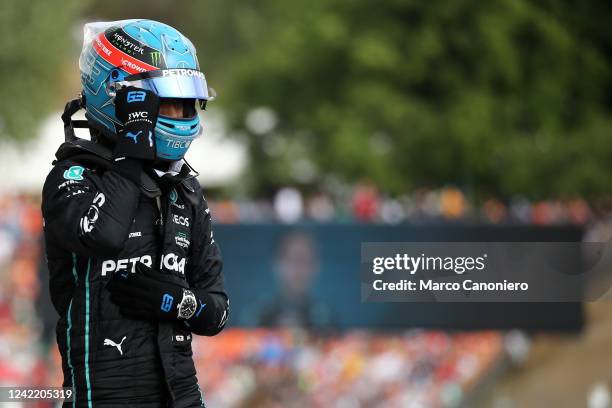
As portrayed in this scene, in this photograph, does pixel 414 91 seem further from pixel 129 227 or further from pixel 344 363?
pixel 129 227

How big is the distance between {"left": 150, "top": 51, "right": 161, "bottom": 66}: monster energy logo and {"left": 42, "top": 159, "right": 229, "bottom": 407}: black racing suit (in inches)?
13.0

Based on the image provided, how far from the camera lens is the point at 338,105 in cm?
2109

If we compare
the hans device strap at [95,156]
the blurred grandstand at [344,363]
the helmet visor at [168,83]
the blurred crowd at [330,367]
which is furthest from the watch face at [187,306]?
the blurred crowd at [330,367]

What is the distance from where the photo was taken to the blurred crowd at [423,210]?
1152 cm

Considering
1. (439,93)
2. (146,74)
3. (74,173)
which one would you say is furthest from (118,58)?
(439,93)

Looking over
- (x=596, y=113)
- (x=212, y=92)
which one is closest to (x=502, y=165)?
(x=596, y=113)

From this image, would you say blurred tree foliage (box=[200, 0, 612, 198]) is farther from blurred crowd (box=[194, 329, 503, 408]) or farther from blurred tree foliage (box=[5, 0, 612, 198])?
blurred crowd (box=[194, 329, 503, 408])

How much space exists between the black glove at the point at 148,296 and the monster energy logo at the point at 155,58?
55cm

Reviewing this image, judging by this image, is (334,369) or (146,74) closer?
(146,74)

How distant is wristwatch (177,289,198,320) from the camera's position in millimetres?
3070

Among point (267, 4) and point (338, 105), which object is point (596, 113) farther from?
point (267, 4)

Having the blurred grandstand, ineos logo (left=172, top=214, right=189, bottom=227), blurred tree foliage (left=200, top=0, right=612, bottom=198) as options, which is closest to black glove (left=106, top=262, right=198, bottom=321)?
ineos logo (left=172, top=214, right=189, bottom=227)

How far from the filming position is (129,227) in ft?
9.72

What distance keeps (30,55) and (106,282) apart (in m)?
22.8
